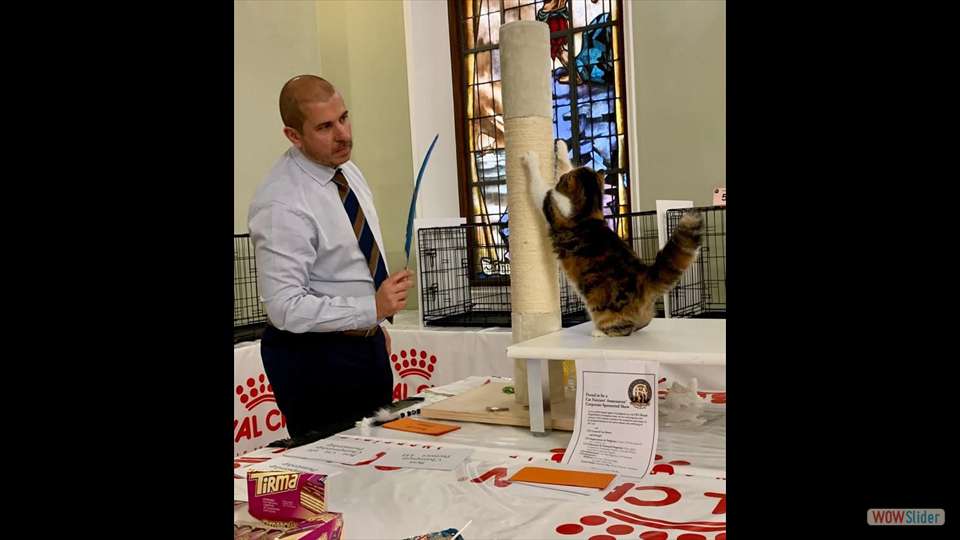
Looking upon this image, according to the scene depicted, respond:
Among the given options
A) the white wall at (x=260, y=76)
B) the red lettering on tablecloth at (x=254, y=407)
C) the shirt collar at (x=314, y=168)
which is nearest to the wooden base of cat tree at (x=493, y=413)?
the shirt collar at (x=314, y=168)

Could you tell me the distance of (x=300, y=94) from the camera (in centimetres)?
140

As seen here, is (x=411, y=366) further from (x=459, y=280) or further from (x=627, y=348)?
(x=627, y=348)

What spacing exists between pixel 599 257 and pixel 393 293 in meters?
0.41

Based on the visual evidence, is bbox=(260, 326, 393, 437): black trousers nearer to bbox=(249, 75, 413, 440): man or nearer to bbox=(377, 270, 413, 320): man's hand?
bbox=(249, 75, 413, 440): man

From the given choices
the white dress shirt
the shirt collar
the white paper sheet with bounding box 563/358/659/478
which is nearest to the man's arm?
the white dress shirt

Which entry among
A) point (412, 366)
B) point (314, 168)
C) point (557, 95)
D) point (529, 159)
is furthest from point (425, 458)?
point (557, 95)

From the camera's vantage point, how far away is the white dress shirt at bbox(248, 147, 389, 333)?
138cm

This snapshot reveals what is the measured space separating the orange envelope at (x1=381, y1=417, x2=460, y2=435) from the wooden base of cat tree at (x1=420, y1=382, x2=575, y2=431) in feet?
0.14

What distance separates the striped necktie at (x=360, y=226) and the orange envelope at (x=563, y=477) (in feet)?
2.11
